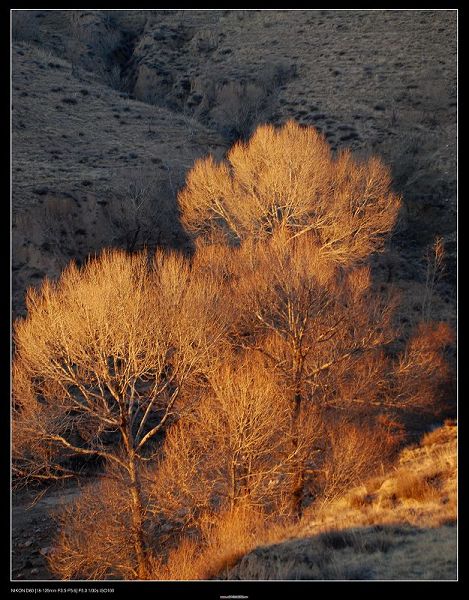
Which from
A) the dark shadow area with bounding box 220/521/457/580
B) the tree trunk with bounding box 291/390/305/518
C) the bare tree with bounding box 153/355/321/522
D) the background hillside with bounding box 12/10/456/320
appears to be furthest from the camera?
the background hillside with bounding box 12/10/456/320

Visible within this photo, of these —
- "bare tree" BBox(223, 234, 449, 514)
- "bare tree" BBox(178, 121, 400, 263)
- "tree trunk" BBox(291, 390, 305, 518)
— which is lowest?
"tree trunk" BBox(291, 390, 305, 518)

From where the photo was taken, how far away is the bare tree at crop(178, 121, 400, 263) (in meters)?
26.1

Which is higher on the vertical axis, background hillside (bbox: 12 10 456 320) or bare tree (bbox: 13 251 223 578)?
background hillside (bbox: 12 10 456 320)

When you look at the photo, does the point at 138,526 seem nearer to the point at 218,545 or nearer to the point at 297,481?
the point at 218,545

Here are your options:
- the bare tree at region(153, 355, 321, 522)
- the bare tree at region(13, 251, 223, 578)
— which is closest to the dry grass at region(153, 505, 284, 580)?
the bare tree at region(153, 355, 321, 522)

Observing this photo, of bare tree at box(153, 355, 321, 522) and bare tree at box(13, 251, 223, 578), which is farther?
bare tree at box(153, 355, 321, 522)

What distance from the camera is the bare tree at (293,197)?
26078 mm

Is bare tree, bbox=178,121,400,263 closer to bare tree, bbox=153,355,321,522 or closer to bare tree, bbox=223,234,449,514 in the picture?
bare tree, bbox=223,234,449,514

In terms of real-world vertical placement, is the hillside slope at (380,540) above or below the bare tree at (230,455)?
above

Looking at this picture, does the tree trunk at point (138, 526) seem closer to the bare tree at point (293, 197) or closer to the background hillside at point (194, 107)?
the bare tree at point (293, 197)

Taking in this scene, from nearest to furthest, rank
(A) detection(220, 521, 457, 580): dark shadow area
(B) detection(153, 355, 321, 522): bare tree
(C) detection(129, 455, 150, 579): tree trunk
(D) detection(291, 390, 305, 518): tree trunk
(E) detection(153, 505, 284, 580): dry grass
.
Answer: (A) detection(220, 521, 457, 580): dark shadow area
(E) detection(153, 505, 284, 580): dry grass
(C) detection(129, 455, 150, 579): tree trunk
(B) detection(153, 355, 321, 522): bare tree
(D) detection(291, 390, 305, 518): tree trunk

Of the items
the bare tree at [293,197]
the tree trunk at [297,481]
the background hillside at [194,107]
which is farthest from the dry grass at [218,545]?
the background hillside at [194,107]

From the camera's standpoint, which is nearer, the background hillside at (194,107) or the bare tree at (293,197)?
the bare tree at (293,197)
